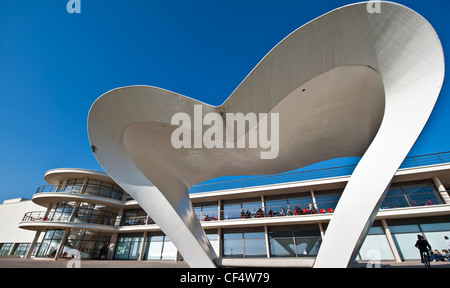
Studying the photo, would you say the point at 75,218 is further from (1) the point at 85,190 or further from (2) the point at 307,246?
(2) the point at 307,246

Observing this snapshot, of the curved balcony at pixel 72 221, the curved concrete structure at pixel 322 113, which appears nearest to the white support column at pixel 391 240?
the curved concrete structure at pixel 322 113

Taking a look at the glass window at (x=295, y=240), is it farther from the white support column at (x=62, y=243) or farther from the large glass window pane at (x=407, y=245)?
the white support column at (x=62, y=243)

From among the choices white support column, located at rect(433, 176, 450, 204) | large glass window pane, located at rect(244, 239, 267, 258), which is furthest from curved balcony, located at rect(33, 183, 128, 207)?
white support column, located at rect(433, 176, 450, 204)

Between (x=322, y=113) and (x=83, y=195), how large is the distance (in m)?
21.5

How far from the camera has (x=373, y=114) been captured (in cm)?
484

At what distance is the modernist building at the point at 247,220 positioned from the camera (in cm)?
1281

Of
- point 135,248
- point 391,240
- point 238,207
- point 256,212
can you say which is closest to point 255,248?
point 256,212

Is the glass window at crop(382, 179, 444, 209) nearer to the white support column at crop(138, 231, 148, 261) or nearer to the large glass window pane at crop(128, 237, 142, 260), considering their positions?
the white support column at crop(138, 231, 148, 261)

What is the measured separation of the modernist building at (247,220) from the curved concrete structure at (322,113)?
10161 millimetres

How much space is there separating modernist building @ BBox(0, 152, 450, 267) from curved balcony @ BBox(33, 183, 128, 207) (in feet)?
0.28

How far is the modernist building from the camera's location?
1281 cm

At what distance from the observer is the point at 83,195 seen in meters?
18.1
